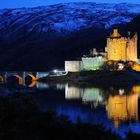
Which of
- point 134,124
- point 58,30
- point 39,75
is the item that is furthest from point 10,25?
point 134,124

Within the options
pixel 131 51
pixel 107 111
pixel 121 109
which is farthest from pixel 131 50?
pixel 107 111

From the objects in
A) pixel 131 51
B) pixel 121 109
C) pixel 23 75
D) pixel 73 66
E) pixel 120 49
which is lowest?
pixel 23 75

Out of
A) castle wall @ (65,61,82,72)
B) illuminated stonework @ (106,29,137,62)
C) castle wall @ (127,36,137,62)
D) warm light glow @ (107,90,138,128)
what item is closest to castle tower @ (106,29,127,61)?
illuminated stonework @ (106,29,137,62)

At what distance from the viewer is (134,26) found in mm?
107938

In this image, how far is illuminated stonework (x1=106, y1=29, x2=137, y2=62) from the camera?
68125mm

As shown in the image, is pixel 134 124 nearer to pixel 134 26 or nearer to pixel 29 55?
pixel 134 26

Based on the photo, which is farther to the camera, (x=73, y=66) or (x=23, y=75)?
(x=23, y=75)

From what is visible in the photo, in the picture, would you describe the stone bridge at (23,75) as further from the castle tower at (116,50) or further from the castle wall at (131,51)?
the castle wall at (131,51)

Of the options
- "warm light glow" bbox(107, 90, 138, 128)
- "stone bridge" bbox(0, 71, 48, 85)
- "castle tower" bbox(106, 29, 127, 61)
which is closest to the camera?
"warm light glow" bbox(107, 90, 138, 128)

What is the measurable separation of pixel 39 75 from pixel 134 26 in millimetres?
40788

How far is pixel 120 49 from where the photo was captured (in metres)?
68.2

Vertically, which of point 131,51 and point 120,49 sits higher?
point 120,49

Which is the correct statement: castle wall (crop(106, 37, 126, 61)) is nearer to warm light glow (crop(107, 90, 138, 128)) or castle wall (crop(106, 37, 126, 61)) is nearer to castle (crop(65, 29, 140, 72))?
castle (crop(65, 29, 140, 72))

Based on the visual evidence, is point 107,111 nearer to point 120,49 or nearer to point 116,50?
point 116,50
